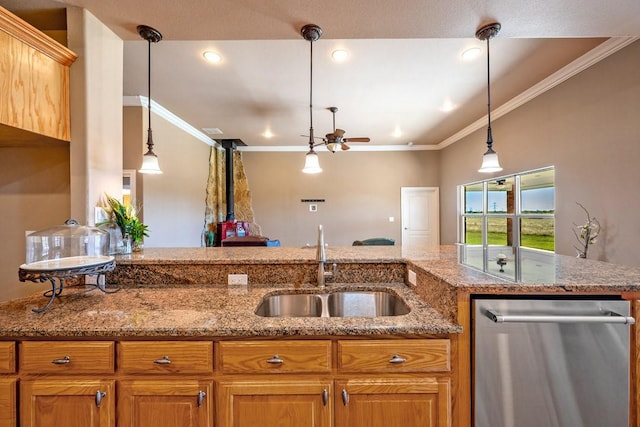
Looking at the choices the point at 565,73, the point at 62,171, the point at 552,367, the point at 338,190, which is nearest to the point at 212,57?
the point at 62,171

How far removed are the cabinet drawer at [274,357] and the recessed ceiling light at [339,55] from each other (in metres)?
2.51

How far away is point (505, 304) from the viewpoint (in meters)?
1.04

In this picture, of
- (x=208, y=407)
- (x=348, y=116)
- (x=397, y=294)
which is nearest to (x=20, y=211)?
(x=208, y=407)

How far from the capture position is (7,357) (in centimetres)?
102

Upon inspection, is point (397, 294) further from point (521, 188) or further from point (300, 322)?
point (521, 188)

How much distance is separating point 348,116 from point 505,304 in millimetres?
3724

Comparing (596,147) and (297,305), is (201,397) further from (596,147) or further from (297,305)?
(596,147)

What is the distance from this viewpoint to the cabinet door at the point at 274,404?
40.6 inches

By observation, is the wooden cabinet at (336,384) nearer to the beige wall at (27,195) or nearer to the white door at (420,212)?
the beige wall at (27,195)

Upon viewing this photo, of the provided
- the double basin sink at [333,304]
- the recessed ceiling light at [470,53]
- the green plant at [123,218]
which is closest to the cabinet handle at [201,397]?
the double basin sink at [333,304]

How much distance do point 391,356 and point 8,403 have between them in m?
1.48

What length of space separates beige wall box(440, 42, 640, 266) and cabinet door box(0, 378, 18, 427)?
402 centimetres

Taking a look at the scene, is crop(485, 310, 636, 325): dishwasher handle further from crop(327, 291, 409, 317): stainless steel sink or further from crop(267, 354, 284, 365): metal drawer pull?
crop(267, 354, 284, 365): metal drawer pull

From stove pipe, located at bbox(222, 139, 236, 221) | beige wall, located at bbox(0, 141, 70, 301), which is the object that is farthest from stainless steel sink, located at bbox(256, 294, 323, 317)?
stove pipe, located at bbox(222, 139, 236, 221)
